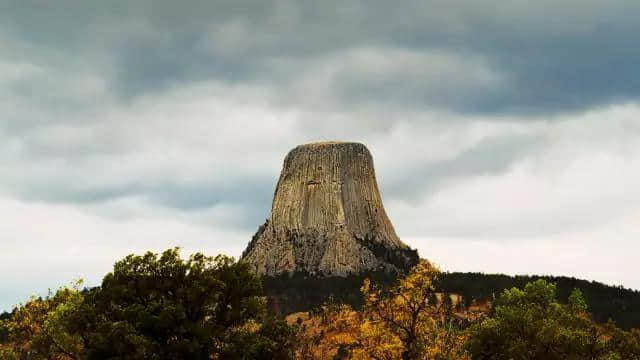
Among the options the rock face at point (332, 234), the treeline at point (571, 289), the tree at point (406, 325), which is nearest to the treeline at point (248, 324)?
the tree at point (406, 325)

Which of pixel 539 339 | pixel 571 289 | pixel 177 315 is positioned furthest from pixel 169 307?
pixel 571 289

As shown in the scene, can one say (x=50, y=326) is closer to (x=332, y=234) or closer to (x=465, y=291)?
(x=465, y=291)

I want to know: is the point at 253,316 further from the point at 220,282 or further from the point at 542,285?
the point at 542,285

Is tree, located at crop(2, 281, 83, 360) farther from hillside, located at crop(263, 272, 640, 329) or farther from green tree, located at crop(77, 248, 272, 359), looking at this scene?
hillside, located at crop(263, 272, 640, 329)

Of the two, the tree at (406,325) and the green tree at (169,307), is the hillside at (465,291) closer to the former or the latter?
the green tree at (169,307)

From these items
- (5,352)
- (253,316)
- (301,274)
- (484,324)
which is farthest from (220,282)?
(301,274)
